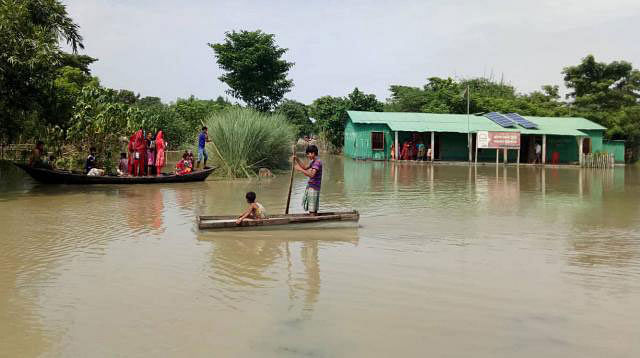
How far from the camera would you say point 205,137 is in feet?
57.0

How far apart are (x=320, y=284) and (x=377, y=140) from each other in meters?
26.5

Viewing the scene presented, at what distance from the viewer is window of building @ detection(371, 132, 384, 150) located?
3206cm

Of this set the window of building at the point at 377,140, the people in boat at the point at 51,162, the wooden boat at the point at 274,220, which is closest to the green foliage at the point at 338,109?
the window of building at the point at 377,140

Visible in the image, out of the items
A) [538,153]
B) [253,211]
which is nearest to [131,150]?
[253,211]

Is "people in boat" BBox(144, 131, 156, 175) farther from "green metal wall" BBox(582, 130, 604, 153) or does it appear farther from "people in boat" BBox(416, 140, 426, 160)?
"green metal wall" BBox(582, 130, 604, 153)

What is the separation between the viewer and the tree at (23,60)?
12.1 meters

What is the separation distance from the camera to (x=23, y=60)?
12.2 m

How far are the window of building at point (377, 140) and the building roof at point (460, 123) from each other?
2.94 ft

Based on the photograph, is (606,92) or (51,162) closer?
(51,162)

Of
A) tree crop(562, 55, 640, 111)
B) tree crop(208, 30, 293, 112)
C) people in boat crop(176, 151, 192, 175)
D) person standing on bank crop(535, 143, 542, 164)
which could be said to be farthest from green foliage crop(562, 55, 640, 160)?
people in boat crop(176, 151, 192, 175)

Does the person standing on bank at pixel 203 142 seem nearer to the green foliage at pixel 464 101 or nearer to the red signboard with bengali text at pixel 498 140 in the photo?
the red signboard with bengali text at pixel 498 140

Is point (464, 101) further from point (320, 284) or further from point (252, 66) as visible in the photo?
point (320, 284)

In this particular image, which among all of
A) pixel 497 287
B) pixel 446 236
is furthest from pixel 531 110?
pixel 497 287

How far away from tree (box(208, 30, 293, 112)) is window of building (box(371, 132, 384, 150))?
8.19 meters
